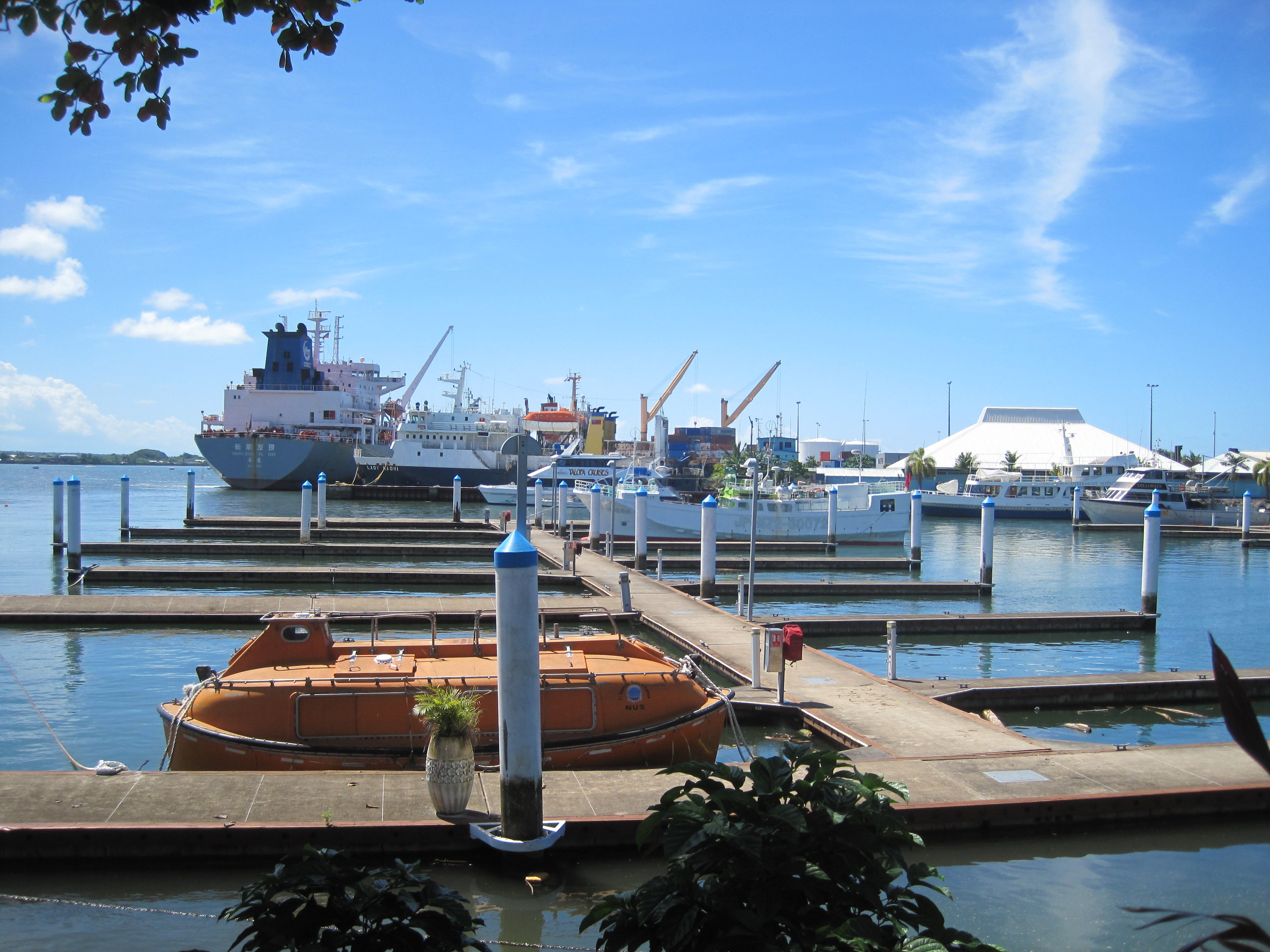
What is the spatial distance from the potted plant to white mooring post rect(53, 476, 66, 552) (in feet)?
98.7

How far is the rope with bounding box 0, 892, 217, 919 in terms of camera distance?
7285 millimetres

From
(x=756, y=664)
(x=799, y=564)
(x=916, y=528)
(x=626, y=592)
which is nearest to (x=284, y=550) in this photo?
(x=799, y=564)

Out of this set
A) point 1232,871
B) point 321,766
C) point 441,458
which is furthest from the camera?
point 441,458

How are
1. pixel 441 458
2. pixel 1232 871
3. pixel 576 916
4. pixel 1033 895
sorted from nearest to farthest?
1. pixel 576 916
2. pixel 1033 895
3. pixel 1232 871
4. pixel 441 458

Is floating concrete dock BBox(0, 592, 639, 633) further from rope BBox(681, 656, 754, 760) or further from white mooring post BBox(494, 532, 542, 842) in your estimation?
white mooring post BBox(494, 532, 542, 842)

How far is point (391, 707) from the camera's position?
1004 centimetres

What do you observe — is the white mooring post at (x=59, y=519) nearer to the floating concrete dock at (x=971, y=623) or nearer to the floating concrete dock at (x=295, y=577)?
the floating concrete dock at (x=295, y=577)

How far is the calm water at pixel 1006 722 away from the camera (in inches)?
292

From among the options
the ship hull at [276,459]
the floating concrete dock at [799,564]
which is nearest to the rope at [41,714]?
the floating concrete dock at [799,564]

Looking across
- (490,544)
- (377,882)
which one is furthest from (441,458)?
(377,882)

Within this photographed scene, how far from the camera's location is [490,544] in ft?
126

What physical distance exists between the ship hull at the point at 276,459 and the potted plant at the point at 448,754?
72.5 meters

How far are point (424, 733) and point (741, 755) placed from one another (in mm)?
3626

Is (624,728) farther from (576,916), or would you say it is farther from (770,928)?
(770,928)
